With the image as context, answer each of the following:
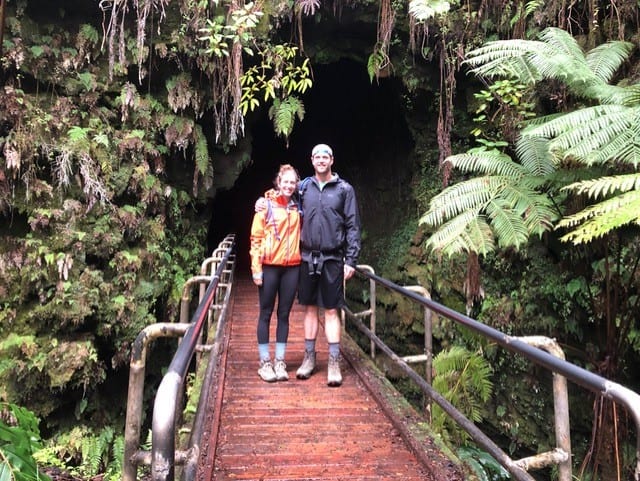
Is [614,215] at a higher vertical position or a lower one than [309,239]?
higher

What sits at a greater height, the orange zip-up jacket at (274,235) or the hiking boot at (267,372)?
the orange zip-up jacket at (274,235)

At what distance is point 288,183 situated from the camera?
409cm

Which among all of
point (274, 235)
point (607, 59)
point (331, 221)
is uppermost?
point (607, 59)

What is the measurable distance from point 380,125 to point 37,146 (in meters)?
6.97

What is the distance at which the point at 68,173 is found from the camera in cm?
680

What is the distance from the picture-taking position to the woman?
4082mm

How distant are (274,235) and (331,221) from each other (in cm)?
51

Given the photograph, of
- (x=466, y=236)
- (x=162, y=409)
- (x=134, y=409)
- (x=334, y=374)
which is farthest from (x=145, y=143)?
(x=162, y=409)

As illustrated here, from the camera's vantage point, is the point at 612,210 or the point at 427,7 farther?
the point at 427,7

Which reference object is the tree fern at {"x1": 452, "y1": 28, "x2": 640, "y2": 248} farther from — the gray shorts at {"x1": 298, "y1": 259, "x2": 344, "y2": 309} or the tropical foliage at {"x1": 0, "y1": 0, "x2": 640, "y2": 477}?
the gray shorts at {"x1": 298, "y1": 259, "x2": 344, "y2": 309}

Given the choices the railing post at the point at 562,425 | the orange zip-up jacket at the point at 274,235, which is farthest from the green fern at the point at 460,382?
the railing post at the point at 562,425

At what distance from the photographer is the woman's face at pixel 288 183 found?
408 centimetres

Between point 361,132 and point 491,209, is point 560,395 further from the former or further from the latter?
point 361,132

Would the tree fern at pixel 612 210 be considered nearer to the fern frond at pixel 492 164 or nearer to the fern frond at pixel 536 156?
the fern frond at pixel 536 156
